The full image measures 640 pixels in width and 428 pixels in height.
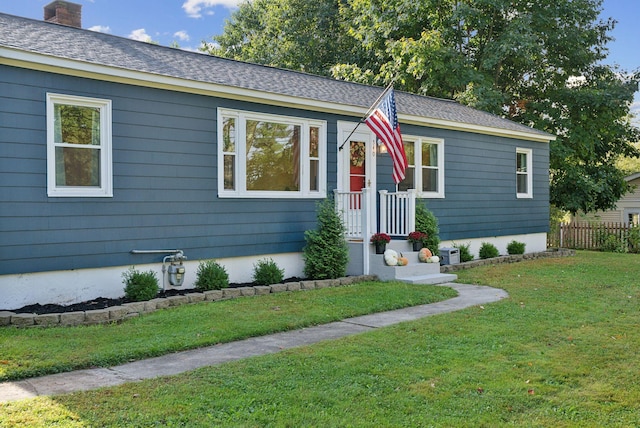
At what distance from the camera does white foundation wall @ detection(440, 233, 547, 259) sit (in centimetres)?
1294

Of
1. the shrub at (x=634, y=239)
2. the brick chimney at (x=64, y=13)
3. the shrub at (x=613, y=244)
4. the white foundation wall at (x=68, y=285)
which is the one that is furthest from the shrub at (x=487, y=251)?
the brick chimney at (x=64, y=13)

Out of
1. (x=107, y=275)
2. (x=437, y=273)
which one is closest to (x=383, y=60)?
(x=437, y=273)

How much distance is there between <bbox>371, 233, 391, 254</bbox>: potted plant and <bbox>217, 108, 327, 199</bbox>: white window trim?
1149 mm

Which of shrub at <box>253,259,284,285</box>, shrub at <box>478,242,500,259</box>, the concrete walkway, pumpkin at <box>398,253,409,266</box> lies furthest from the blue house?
the concrete walkway

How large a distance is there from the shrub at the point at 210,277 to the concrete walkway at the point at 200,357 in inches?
90.1

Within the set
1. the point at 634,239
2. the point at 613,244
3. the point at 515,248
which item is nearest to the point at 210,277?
the point at 515,248

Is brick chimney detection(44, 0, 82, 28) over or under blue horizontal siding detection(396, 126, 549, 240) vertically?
over

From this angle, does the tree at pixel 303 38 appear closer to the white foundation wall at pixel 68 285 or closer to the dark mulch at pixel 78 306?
the white foundation wall at pixel 68 285

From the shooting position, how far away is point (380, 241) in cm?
972

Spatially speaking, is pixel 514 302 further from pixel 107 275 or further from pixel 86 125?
pixel 86 125

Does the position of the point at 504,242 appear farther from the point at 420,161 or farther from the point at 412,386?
the point at 412,386

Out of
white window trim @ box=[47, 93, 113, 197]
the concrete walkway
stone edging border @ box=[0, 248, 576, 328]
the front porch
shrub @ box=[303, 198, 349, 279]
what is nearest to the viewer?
the concrete walkway

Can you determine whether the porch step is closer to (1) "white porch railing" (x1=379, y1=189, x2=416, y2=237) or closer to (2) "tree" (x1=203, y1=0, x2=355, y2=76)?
(1) "white porch railing" (x1=379, y1=189, x2=416, y2=237)

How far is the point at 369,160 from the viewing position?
10.9m
